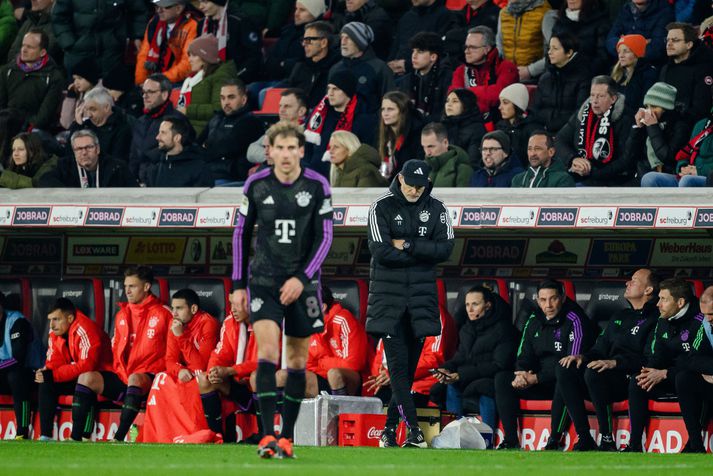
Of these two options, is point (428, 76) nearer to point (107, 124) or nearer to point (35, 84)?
point (107, 124)

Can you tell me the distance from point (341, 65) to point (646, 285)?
3762 mm

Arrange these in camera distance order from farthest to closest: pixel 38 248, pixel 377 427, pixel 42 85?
1. pixel 42 85
2. pixel 38 248
3. pixel 377 427

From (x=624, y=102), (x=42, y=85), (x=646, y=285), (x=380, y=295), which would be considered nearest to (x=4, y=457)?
(x=380, y=295)

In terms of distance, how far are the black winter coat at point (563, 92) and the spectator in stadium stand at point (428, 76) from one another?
1.01 metres

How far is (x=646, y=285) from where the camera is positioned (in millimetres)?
11070

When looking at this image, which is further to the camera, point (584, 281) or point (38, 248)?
point (38, 248)

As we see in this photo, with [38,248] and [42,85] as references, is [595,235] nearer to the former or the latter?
[38,248]

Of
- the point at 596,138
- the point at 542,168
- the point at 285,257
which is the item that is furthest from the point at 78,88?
the point at 285,257

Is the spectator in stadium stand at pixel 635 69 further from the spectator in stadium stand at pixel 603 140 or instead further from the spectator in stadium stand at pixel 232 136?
the spectator in stadium stand at pixel 232 136

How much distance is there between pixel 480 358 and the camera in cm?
1141

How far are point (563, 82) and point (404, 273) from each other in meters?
3.46

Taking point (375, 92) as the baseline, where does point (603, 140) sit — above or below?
below

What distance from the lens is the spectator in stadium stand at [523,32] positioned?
44.5 ft

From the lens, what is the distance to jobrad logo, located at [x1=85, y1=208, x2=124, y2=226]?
472 inches
